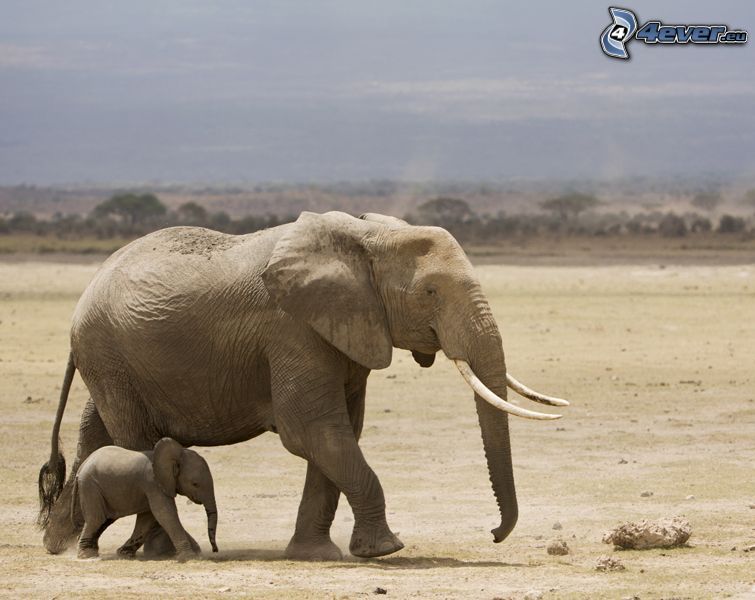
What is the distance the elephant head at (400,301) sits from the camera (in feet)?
31.6

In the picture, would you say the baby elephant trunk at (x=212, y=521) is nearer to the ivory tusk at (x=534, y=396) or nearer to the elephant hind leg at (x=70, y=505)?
the elephant hind leg at (x=70, y=505)

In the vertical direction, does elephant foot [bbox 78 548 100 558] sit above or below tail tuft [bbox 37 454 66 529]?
below

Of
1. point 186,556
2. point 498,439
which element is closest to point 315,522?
point 186,556

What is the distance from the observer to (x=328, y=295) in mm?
9750

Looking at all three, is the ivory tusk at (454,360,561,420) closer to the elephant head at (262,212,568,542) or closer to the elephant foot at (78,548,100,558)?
the elephant head at (262,212,568,542)

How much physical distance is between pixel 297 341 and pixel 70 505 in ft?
6.48

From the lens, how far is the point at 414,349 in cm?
1008

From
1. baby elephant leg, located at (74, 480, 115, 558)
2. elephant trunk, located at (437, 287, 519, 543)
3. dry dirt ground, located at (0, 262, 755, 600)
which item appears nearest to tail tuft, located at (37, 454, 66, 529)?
dry dirt ground, located at (0, 262, 755, 600)

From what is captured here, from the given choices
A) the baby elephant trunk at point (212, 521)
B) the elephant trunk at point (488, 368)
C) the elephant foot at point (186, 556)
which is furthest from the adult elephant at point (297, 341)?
the elephant foot at point (186, 556)

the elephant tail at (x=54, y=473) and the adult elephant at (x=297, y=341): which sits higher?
the adult elephant at (x=297, y=341)

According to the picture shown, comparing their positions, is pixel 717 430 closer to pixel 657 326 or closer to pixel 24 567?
pixel 24 567

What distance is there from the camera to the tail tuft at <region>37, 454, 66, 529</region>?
35.8 feet

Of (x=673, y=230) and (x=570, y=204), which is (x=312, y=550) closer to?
(x=673, y=230)

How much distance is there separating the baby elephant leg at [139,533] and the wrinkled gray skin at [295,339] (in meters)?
0.43
